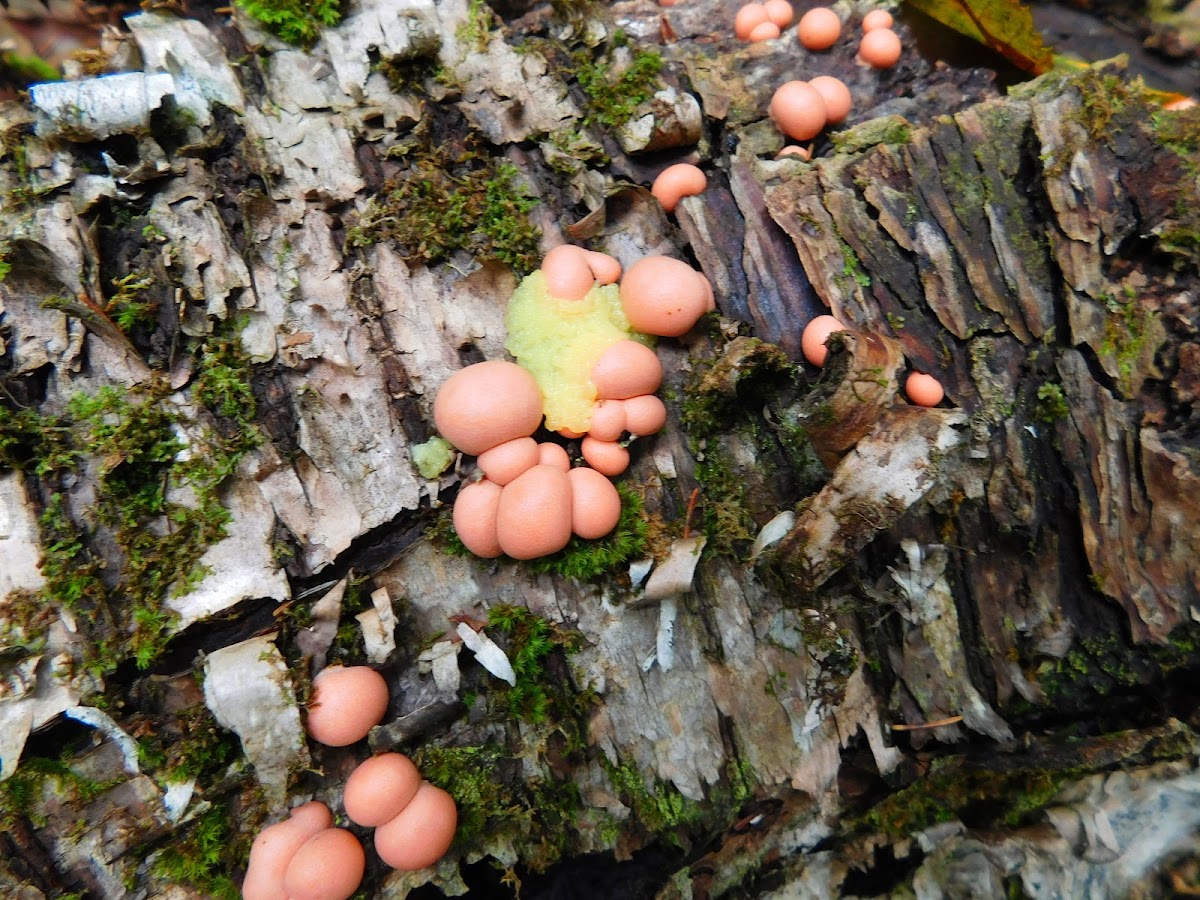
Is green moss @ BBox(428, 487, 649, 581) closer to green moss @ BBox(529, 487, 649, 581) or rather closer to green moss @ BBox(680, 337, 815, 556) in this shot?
green moss @ BBox(529, 487, 649, 581)

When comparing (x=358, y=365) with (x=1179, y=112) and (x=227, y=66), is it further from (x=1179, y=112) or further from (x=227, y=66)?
(x=1179, y=112)

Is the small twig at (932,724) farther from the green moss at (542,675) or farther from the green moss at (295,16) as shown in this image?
the green moss at (295,16)

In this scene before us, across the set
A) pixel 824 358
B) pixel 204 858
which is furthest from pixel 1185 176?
pixel 204 858

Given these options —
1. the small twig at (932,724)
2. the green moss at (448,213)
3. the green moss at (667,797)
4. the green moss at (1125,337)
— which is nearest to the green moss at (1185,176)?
the green moss at (1125,337)

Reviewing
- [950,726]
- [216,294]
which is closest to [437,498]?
[216,294]

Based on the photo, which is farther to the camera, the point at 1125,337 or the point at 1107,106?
the point at 1107,106

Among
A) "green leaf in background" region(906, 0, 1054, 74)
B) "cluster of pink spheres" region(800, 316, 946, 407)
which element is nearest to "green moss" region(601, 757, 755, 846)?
"cluster of pink spheres" region(800, 316, 946, 407)

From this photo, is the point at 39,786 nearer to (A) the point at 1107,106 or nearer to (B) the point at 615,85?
(B) the point at 615,85
